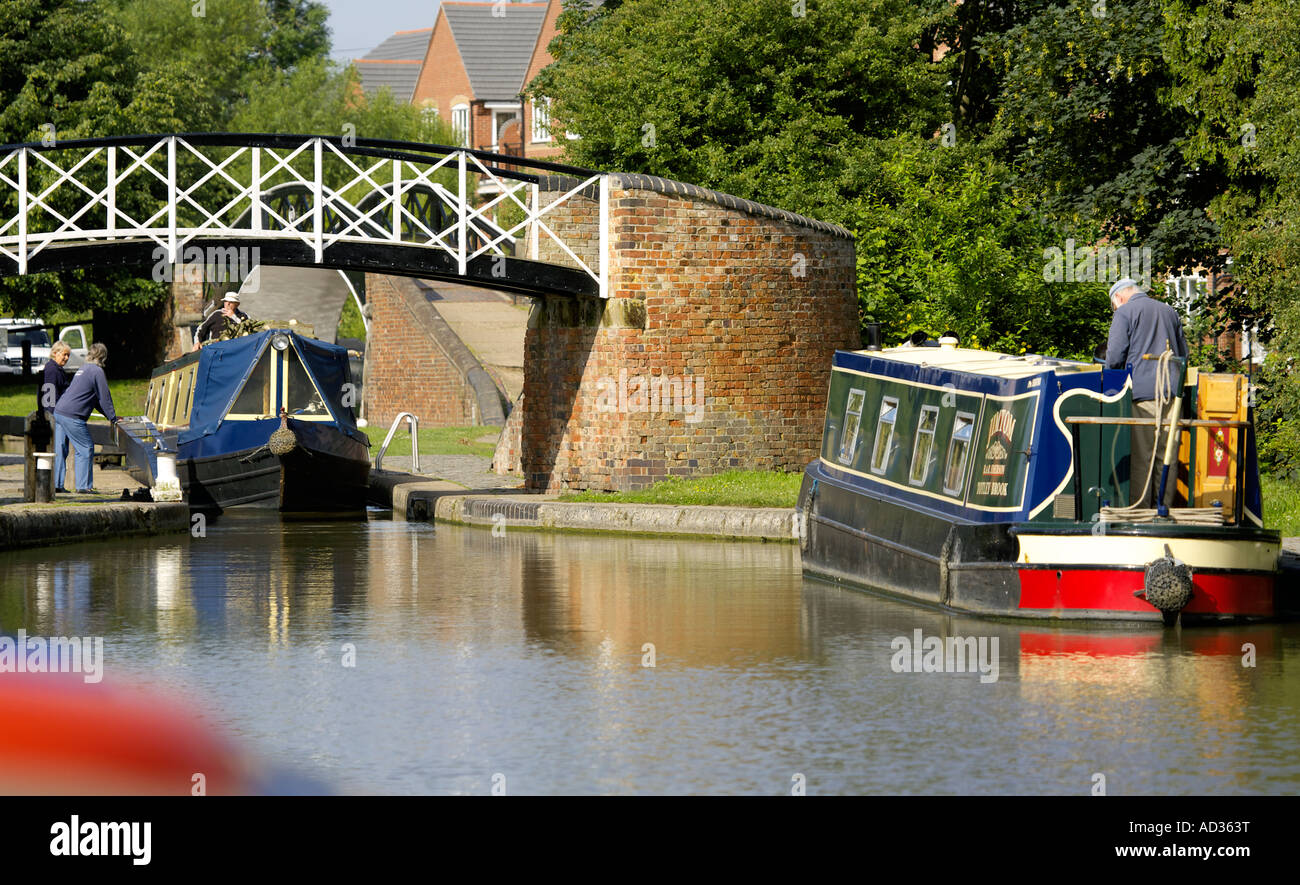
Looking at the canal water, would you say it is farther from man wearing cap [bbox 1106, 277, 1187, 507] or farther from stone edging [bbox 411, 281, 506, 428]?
stone edging [bbox 411, 281, 506, 428]

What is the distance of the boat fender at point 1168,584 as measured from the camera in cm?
1171

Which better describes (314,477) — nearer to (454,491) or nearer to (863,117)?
(454,491)

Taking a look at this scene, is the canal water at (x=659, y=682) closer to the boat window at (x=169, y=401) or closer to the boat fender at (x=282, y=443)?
the boat fender at (x=282, y=443)

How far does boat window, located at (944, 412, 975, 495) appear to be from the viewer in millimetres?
13383

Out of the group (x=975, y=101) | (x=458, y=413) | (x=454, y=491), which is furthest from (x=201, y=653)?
(x=458, y=413)

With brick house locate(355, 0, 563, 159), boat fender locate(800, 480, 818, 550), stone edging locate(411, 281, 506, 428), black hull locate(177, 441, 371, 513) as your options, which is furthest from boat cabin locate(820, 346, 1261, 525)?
brick house locate(355, 0, 563, 159)

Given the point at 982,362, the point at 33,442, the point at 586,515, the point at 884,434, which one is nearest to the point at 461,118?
the point at 586,515

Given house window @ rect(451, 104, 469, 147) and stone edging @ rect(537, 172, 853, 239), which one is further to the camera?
house window @ rect(451, 104, 469, 147)

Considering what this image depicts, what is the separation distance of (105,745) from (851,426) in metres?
8.85

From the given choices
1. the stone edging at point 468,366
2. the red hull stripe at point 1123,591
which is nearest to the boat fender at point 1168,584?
the red hull stripe at point 1123,591

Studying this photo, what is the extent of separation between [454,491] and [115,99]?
2183 cm

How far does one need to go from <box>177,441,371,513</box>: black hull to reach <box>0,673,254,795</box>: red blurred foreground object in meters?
13.7

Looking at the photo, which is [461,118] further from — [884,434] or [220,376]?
[884,434]
